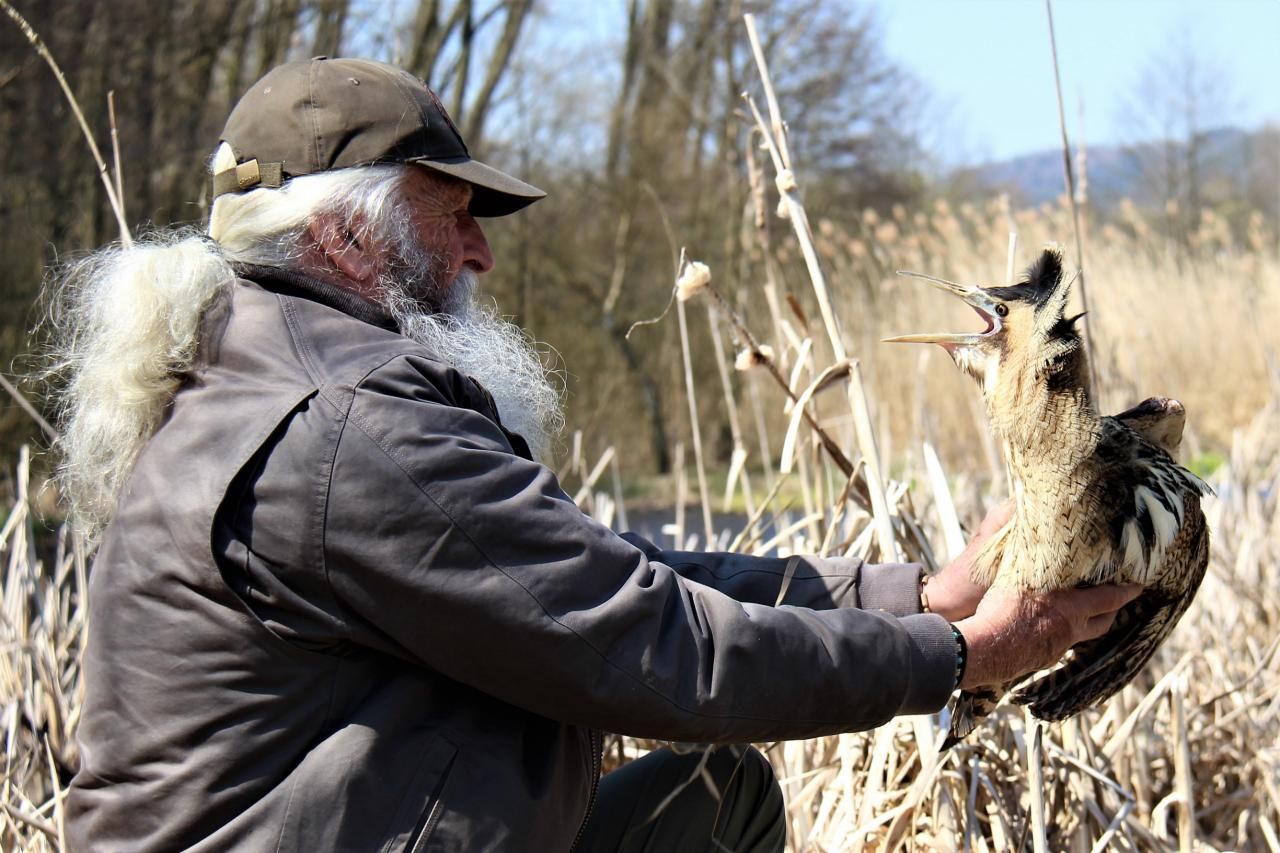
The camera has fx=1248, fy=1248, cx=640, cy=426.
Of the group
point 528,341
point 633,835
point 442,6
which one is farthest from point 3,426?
point 633,835

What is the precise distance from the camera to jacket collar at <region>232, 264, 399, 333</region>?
1922 mm

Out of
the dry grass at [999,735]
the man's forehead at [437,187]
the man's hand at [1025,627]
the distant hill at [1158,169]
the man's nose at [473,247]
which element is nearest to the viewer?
the man's hand at [1025,627]

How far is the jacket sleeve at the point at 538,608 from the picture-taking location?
5.42 ft

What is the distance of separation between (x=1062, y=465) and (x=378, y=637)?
101cm

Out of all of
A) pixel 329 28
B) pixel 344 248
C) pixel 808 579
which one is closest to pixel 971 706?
pixel 808 579

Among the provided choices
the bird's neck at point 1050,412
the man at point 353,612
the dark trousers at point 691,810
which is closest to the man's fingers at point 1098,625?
the man at point 353,612

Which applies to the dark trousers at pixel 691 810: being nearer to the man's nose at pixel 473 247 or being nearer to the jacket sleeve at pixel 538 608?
the jacket sleeve at pixel 538 608

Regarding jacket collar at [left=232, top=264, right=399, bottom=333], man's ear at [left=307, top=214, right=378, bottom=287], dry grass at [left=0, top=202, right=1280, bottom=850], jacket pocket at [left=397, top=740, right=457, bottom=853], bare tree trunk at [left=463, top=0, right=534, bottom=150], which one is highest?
bare tree trunk at [left=463, top=0, right=534, bottom=150]

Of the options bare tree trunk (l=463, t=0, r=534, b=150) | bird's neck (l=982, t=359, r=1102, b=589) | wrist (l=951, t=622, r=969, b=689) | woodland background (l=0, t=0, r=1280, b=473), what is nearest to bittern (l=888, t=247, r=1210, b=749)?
bird's neck (l=982, t=359, r=1102, b=589)

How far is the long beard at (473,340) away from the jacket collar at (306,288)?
67 millimetres

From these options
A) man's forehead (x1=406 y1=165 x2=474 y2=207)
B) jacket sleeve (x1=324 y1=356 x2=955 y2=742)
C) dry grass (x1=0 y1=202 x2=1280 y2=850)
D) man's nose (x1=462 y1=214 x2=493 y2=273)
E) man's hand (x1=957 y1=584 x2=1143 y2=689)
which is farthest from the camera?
dry grass (x1=0 y1=202 x2=1280 y2=850)

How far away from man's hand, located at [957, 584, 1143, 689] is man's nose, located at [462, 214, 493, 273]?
3.46 feet

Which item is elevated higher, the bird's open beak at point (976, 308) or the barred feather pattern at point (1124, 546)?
the bird's open beak at point (976, 308)

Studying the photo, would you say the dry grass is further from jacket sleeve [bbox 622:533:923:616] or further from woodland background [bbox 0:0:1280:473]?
woodland background [bbox 0:0:1280:473]
